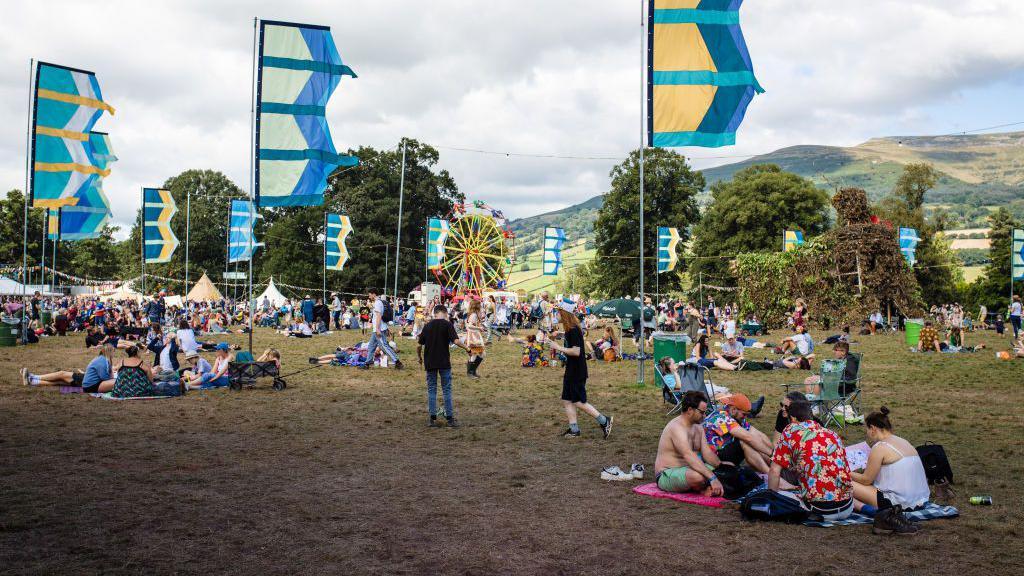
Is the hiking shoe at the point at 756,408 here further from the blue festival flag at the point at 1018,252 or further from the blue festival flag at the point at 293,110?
the blue festival flag at the point at 1018,252

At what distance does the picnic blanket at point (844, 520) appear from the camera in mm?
6137

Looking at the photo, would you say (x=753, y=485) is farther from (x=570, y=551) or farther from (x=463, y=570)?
(x=463, y=570)

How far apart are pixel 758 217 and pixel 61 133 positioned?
157 ft

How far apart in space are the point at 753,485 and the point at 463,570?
332cm

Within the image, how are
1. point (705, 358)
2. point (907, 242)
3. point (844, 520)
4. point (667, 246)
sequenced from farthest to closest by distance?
point (667, 246), point (907, 242), point (705, 358), point (844, 520)

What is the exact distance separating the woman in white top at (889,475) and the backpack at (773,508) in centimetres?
63

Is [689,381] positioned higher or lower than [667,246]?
lower

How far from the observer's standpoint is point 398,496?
6.93 meters

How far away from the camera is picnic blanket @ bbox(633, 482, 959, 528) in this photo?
242 inches

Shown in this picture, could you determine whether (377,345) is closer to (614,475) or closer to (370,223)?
(614,475)

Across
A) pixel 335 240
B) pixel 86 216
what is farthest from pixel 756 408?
pixel 335 240

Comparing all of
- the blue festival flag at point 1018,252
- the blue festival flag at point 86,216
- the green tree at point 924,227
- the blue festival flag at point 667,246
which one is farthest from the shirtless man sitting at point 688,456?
the green tree at point 924,227

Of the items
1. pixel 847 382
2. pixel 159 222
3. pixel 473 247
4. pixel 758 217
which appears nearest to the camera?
pixel 847 382

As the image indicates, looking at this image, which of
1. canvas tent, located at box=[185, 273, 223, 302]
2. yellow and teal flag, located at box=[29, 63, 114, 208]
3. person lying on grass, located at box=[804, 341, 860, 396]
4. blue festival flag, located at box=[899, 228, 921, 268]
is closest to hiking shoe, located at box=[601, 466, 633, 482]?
person lying on grass, located at box=[804, 341, 860, 396]
